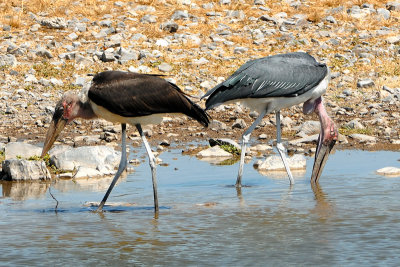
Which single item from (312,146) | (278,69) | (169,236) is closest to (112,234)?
(169,236)

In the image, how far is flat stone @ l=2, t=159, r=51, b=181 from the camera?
342 inches

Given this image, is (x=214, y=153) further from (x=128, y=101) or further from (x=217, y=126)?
(x=128, y=101)

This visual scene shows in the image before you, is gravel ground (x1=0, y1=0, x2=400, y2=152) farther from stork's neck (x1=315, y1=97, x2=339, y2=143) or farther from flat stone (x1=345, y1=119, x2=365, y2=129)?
stork's neck (x1=315, y1=97, x2=339, y2=143)

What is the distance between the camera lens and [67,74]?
44.6 feet

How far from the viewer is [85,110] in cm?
727

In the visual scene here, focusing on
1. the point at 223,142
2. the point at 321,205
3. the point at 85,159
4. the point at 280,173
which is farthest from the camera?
the point at 223,142

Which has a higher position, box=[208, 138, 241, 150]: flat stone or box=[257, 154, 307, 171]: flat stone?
box=[208, 138, 241, 150]: flat stone

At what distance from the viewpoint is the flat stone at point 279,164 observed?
9422mm

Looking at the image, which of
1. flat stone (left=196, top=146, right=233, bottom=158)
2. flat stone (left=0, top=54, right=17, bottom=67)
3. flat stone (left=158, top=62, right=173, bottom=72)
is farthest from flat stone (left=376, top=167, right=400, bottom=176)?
flat stone (left=0, top=54, right=17, bottom=67)

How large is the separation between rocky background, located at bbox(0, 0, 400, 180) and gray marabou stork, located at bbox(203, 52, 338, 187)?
2148 millimetres

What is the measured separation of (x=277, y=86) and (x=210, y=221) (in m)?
2.15

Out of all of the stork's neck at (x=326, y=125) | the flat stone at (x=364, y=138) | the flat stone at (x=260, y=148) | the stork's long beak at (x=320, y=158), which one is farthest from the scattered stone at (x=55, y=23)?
the stork's long beak at (x=320, y=158)

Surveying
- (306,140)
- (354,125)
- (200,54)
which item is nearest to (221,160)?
(306,140)

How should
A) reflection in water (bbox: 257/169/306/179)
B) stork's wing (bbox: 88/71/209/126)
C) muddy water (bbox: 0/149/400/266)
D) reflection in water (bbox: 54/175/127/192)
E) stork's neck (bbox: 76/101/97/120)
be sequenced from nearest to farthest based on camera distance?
muddy water (bbox: 0/149/400/266) → stork's wing (bbox: 88/71/209/126) → stork's neck (bbox: 76/101/97/120) → reflection in water (bbox: 54/175/127/192) → reflection in water (bbox: 257/169/306/179)
